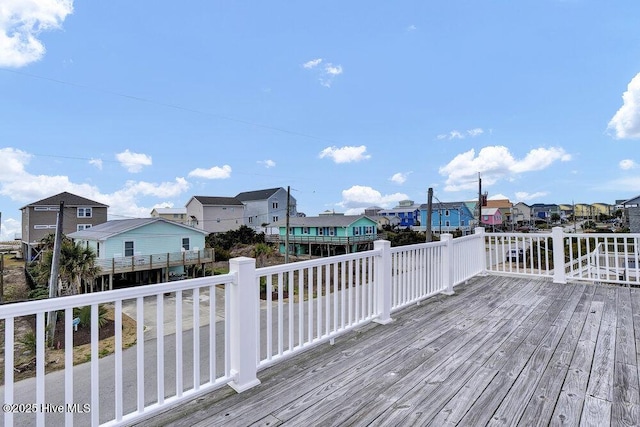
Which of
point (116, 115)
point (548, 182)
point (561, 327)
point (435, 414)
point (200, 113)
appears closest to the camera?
point (435, 414)

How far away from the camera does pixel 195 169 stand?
2133cm

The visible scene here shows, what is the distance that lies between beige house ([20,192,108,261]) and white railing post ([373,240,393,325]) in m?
25.6

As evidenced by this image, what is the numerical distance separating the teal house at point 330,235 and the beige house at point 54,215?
46.3 ft

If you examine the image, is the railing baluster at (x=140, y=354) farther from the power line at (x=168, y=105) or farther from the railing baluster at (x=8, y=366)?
the power line at (x=168, y=105)

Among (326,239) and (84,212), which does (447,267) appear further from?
(84,212)

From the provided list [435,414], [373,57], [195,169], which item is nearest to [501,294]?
[435,414]

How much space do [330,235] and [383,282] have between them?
21.2 meters

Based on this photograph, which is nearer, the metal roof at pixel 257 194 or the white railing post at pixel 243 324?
the white railing post at pixel 243 324

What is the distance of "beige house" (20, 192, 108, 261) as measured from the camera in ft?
70.8

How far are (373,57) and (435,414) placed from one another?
9903mm

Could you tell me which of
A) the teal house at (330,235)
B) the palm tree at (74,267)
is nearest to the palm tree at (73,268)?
the palm tree at (74,267)

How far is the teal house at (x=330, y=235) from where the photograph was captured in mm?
23562

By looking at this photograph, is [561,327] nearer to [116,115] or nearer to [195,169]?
[116,115]

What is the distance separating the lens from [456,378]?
196cm
